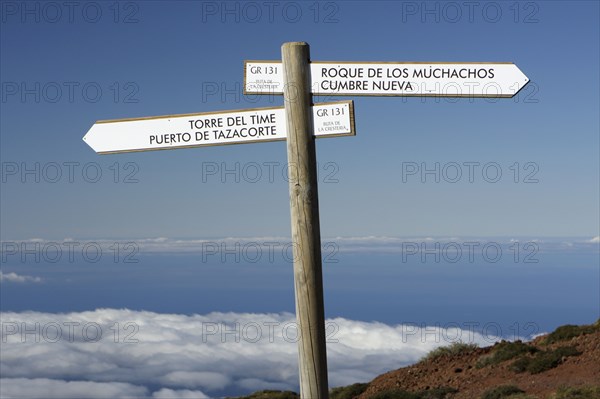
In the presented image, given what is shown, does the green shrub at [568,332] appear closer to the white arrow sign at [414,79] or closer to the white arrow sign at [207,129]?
the white arrow sign at [414,79]

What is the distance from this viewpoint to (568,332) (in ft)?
72.0

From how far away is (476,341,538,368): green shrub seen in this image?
2005 cm

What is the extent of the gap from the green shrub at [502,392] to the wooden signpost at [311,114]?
10.3 meters

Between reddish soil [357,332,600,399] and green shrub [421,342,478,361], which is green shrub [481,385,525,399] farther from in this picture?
green shrub [421,342,478,361]

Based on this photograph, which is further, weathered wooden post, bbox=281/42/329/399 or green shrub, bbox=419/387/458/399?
green shrub, bbox=419/387/458/399

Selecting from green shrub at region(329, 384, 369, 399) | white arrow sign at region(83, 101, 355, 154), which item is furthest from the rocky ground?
white arrow sign at region(83, 101, 355, 154)

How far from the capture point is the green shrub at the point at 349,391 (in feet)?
67.8

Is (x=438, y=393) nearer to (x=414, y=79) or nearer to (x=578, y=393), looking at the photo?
(x=578, y=393)

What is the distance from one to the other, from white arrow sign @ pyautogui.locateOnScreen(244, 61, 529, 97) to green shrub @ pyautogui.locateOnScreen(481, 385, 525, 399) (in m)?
10.8

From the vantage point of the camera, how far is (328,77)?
7473 millimetres

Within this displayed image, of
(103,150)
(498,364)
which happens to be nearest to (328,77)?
(103,150)

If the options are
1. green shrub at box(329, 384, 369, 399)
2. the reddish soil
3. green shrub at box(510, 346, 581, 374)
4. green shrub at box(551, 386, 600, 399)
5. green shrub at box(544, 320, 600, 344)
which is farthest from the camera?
green shrub at box(544, 320, 600, 344)

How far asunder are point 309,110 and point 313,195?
85cm

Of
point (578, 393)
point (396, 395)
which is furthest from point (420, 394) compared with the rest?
point (578, 393)
